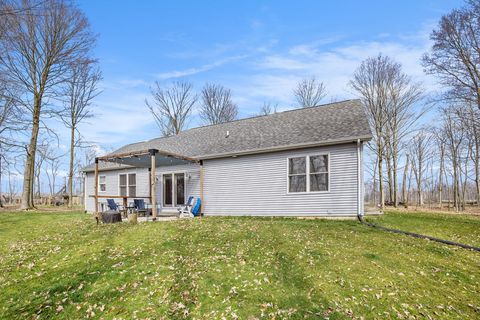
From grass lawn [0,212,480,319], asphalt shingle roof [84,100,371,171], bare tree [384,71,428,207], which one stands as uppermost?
bare tree [384,71,428,207]

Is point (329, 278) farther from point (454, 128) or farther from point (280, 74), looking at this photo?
point (454, 128)

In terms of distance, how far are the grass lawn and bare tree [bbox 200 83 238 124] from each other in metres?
29.2

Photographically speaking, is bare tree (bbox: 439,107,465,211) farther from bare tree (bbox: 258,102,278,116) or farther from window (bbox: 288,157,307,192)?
bare tree (bbox: 258,102,278,116)

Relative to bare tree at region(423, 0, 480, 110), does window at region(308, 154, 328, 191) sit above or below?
below

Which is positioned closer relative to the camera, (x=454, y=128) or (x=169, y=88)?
(x=454, y=128)

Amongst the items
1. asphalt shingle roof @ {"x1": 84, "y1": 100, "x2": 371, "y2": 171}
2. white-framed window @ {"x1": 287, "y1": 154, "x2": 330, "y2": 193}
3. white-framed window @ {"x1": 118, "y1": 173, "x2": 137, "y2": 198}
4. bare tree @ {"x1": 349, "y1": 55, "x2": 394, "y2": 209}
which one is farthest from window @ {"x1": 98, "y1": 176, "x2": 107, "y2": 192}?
bare tree @ {"x1": 349, "y1": 55, "x2": 394, "y2": 209}

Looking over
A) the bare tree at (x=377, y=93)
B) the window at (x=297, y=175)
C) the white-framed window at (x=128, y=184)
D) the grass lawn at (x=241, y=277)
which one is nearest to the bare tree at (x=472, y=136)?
the bare tree at (x=377, y=93)

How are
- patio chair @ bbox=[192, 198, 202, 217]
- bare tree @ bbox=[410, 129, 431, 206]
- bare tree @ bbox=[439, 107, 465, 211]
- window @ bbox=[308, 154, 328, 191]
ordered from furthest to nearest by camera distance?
bare tree @ bbox=[410, 129, 431, 206] < bare tree @ bbox=[439, 107, 465, 211] < patio chair @ bbox=[192, 198, 202, 217] < window @ bbox=[308, 154, 328, 191]

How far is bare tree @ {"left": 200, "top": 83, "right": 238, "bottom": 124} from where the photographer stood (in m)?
36.3

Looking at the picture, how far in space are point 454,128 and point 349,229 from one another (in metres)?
18.6

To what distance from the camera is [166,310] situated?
404 cm

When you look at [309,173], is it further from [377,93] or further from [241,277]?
[377,93]

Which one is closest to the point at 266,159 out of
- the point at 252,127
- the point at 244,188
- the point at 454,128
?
the point at 244,188

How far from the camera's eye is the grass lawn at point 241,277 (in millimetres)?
4059
